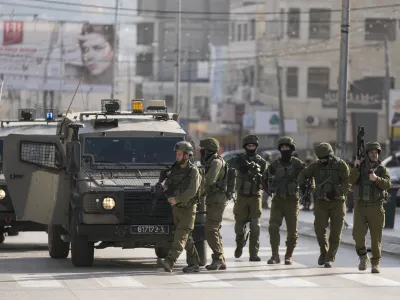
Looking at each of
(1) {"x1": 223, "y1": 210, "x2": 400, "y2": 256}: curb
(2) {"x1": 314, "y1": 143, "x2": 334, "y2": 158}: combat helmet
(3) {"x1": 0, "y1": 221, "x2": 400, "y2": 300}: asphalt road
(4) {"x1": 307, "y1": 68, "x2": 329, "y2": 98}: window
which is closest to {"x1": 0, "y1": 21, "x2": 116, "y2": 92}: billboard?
(4) {"x1": 307, "y1": 68, "x2": 329, "y2": 98}: window

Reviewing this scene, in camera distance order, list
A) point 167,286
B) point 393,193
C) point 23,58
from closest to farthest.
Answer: point 167,286 < point 393,193 < point 23,58

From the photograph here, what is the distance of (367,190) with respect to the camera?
19734 millimetres

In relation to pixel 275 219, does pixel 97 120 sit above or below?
above

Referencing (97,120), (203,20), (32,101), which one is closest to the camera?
(97,120)

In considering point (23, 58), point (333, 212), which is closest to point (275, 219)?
point (333, 212)

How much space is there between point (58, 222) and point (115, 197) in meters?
1.87

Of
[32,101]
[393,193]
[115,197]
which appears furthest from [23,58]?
[115,197]

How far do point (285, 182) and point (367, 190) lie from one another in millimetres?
1492

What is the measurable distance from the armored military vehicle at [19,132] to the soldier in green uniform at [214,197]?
4.72 meters

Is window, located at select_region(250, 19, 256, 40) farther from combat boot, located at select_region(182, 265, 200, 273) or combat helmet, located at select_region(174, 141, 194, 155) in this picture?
combat helmet, located at select_region(174, 141, 194, 155)

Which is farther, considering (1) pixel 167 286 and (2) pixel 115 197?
(2) pixel 115 197

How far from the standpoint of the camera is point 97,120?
21.0 m

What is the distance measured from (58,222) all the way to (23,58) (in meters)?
54.0

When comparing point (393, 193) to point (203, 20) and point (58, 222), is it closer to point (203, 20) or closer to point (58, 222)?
point (58, 222)
